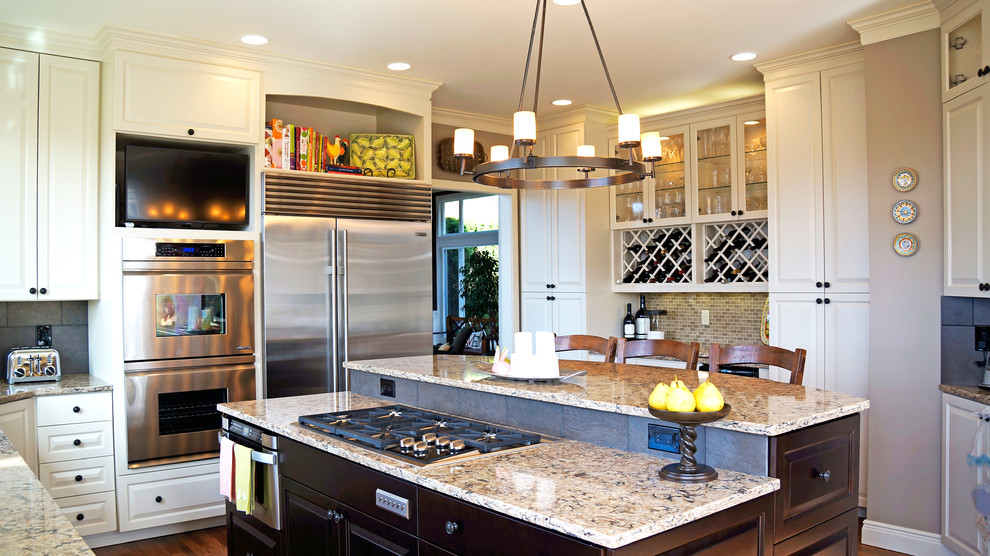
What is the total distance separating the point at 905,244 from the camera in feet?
12.2

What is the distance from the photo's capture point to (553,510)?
166 cm

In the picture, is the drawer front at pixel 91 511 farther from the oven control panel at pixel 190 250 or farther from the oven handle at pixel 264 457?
the oven handle at pixel 264 457

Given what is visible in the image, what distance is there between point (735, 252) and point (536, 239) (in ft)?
5.11

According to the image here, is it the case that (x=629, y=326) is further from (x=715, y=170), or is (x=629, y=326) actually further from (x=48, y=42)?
(x=48, y=42)

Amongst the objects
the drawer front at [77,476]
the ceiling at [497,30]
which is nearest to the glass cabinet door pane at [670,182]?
the ceiling at [497,30]

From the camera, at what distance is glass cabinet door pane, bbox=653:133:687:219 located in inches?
216

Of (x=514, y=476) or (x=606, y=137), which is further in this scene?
(x=606, y=137)

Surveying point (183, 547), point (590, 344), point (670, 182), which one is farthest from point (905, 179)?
point (183, 547)

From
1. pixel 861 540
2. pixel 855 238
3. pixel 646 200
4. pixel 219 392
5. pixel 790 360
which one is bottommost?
pixel 861 540

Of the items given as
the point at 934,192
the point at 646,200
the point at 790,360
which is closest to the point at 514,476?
the point at 790,360

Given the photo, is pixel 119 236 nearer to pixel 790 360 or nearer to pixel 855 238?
pixel 790 360

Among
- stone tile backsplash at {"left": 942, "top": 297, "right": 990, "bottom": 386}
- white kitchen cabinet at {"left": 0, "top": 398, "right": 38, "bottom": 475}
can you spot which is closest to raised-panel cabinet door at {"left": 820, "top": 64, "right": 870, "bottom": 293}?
stone tile backsplash at {"left": 942, "top": 297, "right": 990, "bottom": 386}

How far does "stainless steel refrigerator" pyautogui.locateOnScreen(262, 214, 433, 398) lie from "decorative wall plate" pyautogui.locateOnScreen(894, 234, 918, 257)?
273cm

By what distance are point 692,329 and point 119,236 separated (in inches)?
160
